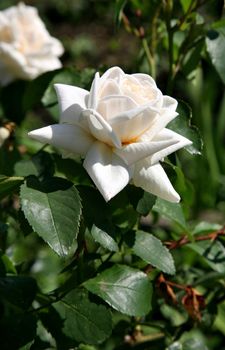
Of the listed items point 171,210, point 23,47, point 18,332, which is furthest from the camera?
point 23,47

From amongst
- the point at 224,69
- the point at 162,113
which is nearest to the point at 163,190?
the point at 162,113

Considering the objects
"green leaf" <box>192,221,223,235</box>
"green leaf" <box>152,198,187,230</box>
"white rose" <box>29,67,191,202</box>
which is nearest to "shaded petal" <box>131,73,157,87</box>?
"white rose" <box>29,67,191,202</box>

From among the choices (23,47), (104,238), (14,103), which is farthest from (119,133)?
(23,47)

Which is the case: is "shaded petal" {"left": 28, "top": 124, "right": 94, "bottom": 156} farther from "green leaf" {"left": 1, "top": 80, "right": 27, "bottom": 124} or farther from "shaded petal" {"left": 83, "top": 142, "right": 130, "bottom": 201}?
"green leaf" {"left": 1, "top": 80, "right": 27, "bottom": 124}

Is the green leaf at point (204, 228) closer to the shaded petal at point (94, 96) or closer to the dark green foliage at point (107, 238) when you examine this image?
the dark green foliage at point (107, 238)

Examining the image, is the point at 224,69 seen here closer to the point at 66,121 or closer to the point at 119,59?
the point at 66,121

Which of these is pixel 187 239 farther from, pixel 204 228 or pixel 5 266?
pixel 5 266

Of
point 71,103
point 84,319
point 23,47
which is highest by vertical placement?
point 71,103
